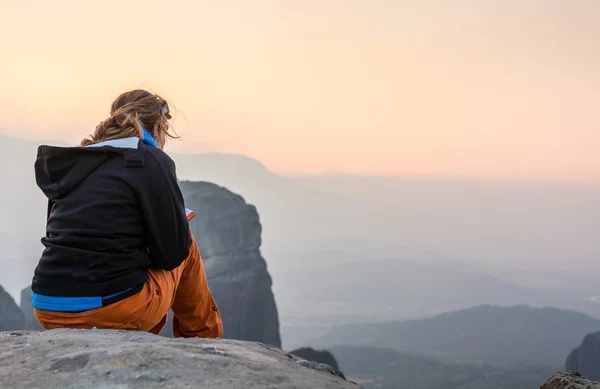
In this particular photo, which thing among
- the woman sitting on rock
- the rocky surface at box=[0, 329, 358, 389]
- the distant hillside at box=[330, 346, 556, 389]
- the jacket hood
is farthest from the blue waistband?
the distant hillside at box=[330, 346, 556, 389]

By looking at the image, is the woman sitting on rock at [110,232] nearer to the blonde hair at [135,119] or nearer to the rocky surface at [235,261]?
the blonde hair at [135,119]

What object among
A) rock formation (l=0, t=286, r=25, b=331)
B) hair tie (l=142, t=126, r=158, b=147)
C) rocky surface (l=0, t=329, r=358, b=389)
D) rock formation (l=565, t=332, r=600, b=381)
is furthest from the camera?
rock formation (l=565, t=332, r=600, b=381)

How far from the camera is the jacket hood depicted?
5406mm

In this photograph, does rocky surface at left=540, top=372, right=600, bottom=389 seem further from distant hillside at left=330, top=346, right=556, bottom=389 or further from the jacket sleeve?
distant hillside at left=330, top=346, right=556, bottom=389

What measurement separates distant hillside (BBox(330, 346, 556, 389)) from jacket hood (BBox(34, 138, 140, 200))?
88655 millimetres

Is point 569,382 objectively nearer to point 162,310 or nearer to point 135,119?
point 162,310

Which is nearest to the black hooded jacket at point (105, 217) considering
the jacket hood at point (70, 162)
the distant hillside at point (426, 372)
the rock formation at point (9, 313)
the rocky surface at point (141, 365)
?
the jacket hood at point (70, 162)

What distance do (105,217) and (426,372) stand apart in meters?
118

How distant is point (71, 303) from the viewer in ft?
17.7

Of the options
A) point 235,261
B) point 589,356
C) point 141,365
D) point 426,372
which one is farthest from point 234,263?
point 141,365

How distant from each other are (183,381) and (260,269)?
241 feet

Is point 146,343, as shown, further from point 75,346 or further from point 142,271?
point 142,271

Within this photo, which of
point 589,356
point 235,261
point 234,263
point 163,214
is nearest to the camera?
point 163,214

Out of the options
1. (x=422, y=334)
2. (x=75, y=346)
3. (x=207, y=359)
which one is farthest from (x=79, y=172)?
(x=422, y=334)
